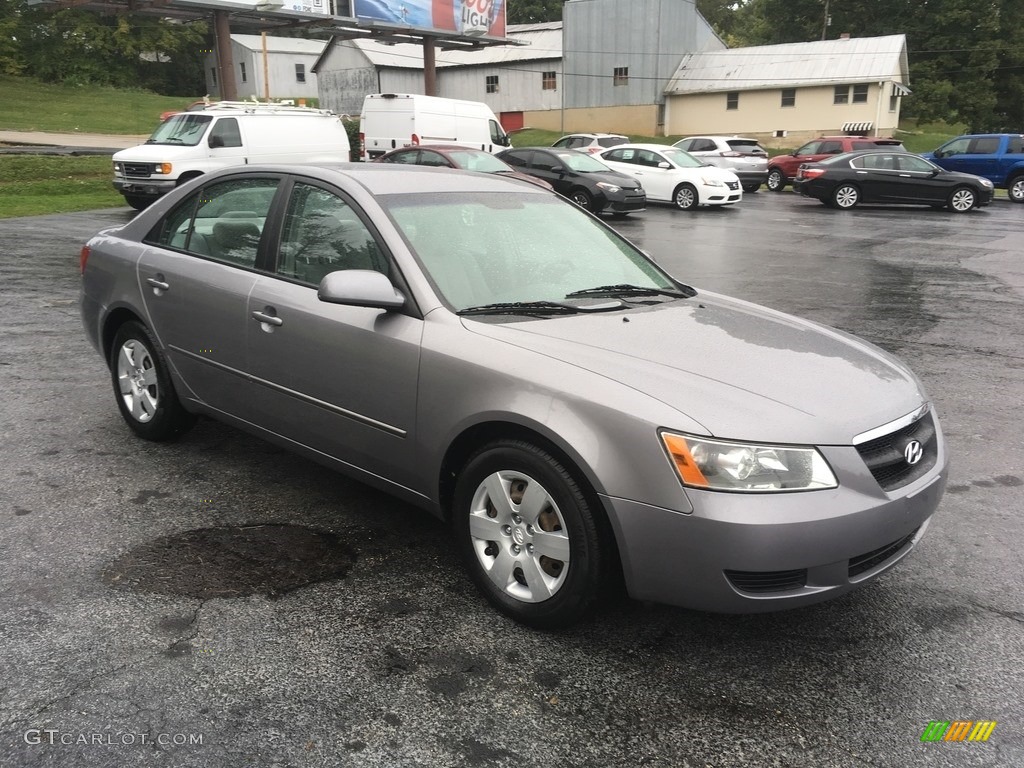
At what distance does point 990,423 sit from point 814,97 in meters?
45.6

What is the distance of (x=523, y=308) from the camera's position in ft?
11.7

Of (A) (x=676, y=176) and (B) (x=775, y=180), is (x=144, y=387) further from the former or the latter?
(B) (x=775, y=180)

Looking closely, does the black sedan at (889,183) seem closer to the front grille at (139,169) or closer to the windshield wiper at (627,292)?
the front grille at (139,169)

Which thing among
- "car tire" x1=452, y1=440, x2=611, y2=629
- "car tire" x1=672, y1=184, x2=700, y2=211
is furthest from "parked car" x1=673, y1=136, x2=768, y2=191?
"car tire" x1=452, y1=440, x2=611, y2=629

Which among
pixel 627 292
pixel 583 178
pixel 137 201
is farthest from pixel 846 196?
pixel 627 292

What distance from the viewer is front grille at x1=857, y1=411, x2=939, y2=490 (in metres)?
2.91

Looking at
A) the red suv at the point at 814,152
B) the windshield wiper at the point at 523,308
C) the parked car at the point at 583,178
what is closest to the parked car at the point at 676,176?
the parked car at the point at 583,178

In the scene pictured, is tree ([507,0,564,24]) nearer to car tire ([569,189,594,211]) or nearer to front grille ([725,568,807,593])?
car tire ([569,189,594,211])

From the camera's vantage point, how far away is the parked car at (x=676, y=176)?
21.7m

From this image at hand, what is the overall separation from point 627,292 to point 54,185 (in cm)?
2098

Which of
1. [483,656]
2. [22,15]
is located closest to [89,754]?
[483,656]

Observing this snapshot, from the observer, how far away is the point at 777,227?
18.1 meters

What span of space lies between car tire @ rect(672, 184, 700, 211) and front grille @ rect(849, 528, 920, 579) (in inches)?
775

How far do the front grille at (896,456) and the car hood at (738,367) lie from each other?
2.6 inches
